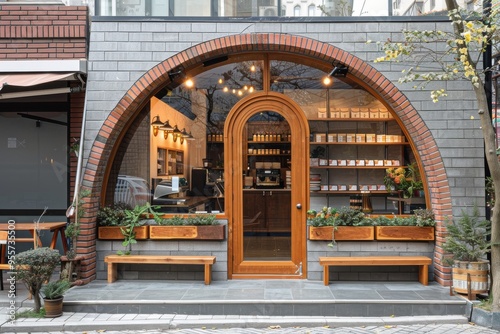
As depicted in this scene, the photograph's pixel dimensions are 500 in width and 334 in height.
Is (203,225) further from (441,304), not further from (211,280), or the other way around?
(441,304)

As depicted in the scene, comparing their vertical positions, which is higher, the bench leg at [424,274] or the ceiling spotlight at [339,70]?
the ceiling spotlight at [339,70]

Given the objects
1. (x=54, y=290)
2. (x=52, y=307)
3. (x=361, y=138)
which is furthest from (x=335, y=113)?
(x=52, y=307)

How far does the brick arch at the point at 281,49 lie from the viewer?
23.6ft

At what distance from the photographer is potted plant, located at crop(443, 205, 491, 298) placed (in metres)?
6.26

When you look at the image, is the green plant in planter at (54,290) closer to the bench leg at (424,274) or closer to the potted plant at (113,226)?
the potted plant at (113,226)

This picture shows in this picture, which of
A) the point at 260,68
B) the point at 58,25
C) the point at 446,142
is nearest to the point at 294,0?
the point at 260,68

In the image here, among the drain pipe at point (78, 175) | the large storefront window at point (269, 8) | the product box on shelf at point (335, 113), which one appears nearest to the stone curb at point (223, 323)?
the drain pipe at point (78, 175)

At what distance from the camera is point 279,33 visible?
7359mm

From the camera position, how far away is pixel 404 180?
7.89 metres

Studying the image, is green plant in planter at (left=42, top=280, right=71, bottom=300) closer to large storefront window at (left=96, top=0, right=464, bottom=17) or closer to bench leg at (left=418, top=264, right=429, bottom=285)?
large storefront window at (left=96, top=0, right=464, bottom=17)

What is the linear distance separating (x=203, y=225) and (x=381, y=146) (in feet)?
10.9

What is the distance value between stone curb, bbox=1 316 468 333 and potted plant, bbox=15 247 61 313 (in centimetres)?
47

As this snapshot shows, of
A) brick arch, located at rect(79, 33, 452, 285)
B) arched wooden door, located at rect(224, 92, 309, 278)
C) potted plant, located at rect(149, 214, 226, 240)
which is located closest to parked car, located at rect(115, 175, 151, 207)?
brick arch, located at rect(79, 33, 452, 285)

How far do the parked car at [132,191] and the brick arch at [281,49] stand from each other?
0.52 m
